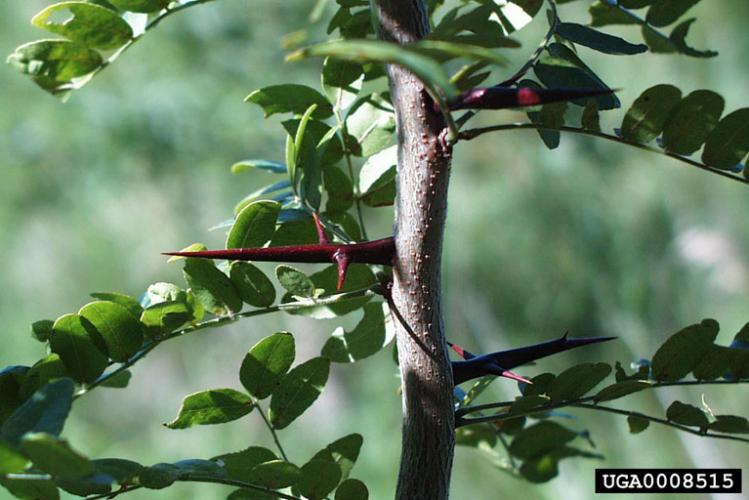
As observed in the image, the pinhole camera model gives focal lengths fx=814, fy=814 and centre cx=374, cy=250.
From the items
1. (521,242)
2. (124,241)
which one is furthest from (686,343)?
(124,241)

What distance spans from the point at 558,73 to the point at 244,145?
1.98 metres

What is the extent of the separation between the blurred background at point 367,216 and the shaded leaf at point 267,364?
0.96 m

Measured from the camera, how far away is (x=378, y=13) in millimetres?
311

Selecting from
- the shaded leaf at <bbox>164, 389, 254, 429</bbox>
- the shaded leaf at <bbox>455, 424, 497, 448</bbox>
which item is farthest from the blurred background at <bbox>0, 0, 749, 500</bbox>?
the shaded leaf at <bbox>164, 389, 254, 429</bbox>

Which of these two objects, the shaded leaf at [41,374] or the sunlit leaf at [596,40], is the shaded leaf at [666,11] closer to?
the sunlit leaf at [596,40]

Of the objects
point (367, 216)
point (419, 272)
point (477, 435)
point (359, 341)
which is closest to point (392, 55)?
point (419, 272)

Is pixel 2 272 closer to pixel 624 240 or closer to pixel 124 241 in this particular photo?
pixel 124 241

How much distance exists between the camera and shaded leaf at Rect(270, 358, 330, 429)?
0.37 m

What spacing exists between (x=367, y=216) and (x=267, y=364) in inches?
80.2

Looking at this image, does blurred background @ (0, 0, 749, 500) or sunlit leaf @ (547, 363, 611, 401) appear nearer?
sunlit leaf @ (547, 363, 611, 401)

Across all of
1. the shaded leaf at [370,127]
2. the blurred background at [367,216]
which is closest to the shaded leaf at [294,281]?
the shaded leaf at [370,127]

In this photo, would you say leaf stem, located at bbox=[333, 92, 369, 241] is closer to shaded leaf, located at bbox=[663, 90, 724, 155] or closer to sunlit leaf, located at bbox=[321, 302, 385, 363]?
sunlit leaf, located at bbox=[321, 302, 385, 363]

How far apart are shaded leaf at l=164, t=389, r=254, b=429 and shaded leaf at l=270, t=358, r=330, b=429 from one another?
0.05 ft

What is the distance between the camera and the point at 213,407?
0.35 metres
